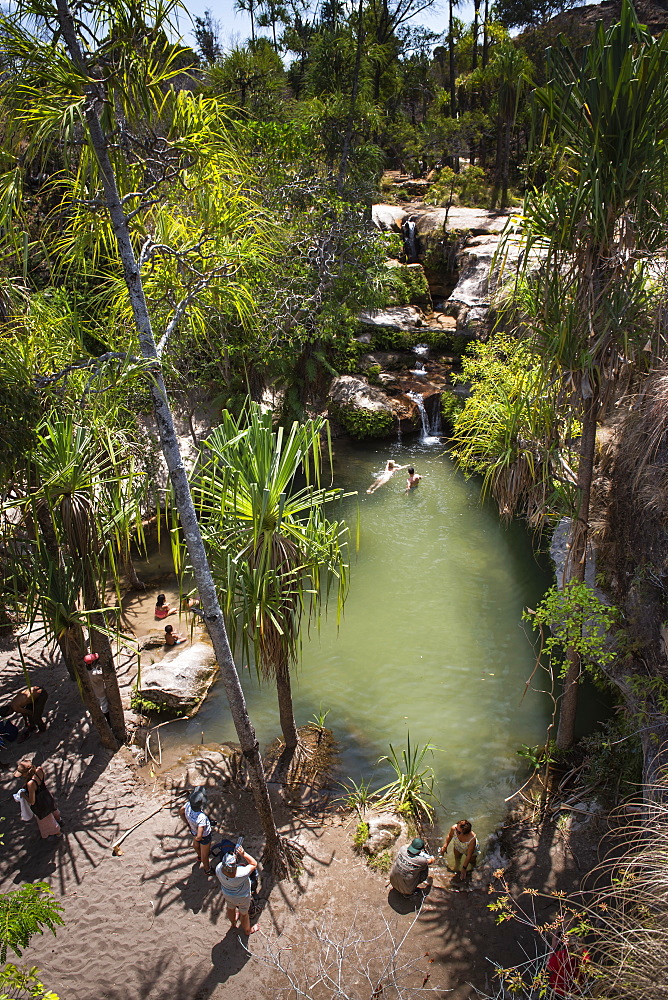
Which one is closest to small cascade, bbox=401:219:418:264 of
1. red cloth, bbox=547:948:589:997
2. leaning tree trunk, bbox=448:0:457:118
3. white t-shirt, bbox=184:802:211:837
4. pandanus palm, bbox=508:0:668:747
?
leaning tree trunk, bbox=448:0:457:118

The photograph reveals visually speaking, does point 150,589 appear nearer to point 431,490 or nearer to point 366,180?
point 431,490

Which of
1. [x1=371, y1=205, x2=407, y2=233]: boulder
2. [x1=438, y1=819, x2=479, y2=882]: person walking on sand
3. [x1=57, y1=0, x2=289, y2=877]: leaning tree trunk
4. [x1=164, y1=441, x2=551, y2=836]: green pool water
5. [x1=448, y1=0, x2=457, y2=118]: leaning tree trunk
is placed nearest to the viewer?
[x1=57, y1=0, x2=289, y2=877]: leaning tree trunk

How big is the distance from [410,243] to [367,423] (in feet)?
35.8

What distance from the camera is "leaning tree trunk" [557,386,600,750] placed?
21.6 feet

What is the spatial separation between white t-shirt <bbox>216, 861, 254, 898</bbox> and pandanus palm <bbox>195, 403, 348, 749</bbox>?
198 centimetres

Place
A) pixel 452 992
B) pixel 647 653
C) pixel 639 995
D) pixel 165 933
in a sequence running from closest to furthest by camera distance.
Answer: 1. pixel 639 995
2. pixel 452 992
3. pixel 165 933
4. pixel 647 653

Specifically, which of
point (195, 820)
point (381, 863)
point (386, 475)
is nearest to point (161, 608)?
point (195, 820)

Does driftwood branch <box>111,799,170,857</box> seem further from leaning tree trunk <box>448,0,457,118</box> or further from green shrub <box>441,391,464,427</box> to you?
leaning tree trunk <box>448,0,457,118</box>

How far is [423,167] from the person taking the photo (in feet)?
107

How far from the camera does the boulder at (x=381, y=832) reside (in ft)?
23.1

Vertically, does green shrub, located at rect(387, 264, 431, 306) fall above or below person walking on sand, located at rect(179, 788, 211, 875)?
above

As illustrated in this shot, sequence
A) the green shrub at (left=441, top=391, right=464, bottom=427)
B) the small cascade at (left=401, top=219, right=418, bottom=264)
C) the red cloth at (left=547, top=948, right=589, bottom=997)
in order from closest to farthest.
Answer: the red cloth at (left=547, top=948, right=589, bottom=997)
the green shrub at (left=441, top=391, right=464, bottom=427)
the small cascade at (left=401, top=219, right=418, bottom=264)

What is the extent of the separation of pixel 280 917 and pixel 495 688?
496 cm

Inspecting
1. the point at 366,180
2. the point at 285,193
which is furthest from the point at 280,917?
the point at 366,180
